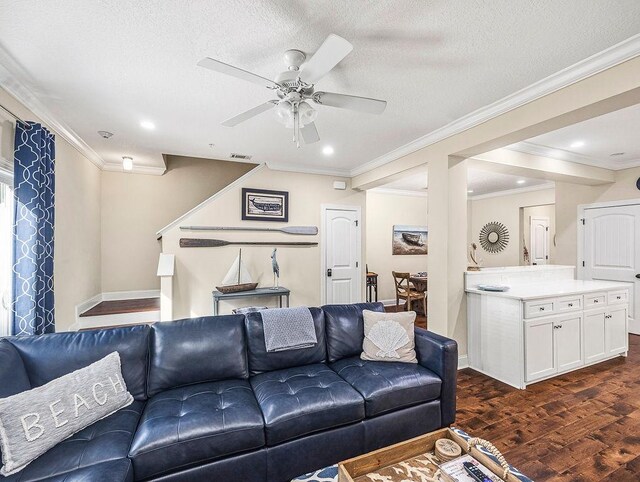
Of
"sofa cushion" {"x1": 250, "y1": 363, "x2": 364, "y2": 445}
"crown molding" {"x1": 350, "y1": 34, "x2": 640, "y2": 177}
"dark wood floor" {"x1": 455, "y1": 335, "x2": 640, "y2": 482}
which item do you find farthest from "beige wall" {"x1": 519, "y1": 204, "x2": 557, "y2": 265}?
"sofa cushion" {"x1": 250, "y1": 363, "x2": 364, "y2": 445}

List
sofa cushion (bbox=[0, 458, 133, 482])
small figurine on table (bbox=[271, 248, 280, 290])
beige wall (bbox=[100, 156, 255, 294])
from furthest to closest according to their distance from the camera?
beige wall (bbox=[100, 156, 255, 294]), small figurine on table (bbox=[271, 248, 280, 290]), sofa cushion (bbox=[0, 458, 133, 482])

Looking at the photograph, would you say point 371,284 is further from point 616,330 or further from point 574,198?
point 574,198

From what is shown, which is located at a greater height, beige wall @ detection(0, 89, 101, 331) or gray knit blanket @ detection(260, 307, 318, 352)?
beige wall @ detection(0, 89, 101, 331)

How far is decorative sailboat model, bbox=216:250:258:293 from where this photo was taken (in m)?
4.16

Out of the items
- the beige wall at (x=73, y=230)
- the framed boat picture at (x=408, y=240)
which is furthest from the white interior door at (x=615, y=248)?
the beige wall at (x=73, y=230)

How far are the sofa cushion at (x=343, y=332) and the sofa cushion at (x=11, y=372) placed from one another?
74.1 inches

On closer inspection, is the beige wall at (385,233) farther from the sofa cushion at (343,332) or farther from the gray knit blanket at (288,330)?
the gray knit blanket at (288,330)

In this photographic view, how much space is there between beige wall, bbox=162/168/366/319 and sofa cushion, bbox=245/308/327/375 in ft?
7.45

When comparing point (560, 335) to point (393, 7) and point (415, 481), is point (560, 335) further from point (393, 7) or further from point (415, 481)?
point (393, 7)

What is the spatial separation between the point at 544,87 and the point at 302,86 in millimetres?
1924

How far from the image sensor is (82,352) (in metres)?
1.81

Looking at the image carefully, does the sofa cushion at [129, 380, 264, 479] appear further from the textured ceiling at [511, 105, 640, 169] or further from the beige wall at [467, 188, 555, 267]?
the beige wall at [467, 188, 555, 267]

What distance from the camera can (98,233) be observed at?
4.50 meters

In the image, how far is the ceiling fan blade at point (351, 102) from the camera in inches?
77.1
